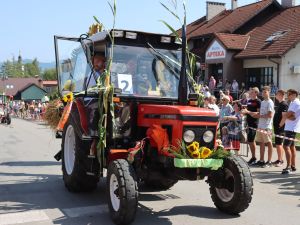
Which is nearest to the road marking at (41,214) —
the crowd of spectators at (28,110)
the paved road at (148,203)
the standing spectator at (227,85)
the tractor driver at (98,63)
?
the paved road at (148,203)

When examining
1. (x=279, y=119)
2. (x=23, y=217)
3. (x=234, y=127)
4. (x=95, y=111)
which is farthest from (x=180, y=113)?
(x=234, y=127)

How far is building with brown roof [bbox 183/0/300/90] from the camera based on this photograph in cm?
2852

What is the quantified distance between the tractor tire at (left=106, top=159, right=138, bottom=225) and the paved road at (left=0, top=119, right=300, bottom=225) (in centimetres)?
29

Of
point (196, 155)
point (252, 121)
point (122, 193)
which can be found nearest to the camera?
point (122, 193)

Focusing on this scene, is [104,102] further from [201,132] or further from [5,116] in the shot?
[5,116]

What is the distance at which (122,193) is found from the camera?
213 inches

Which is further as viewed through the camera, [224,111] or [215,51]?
[215,51]


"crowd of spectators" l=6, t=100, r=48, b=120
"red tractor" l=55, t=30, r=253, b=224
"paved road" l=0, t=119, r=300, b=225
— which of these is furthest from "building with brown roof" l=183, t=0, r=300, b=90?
"red tractor" l=55, t=30, r=253, b=224

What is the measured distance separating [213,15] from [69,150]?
36.7 meters

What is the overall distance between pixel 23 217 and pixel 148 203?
5.83 ft

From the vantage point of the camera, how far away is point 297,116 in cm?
955

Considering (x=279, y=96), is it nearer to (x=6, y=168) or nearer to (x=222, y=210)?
(x=222, y=210)

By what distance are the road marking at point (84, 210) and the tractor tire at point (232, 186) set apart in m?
1.53

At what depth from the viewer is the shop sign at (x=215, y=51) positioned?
32.2 m
